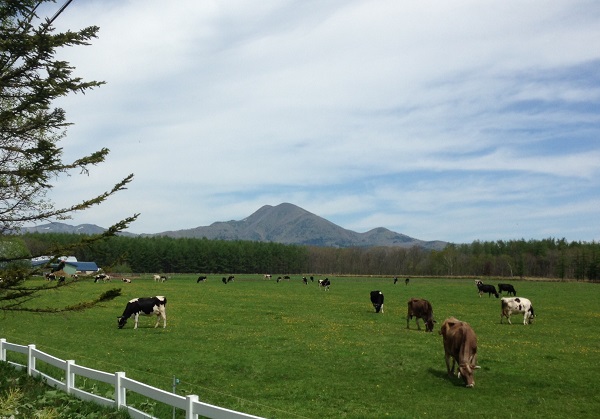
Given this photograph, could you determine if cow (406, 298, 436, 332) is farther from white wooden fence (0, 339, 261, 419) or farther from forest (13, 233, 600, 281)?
forest (13, 233, 600, 281)

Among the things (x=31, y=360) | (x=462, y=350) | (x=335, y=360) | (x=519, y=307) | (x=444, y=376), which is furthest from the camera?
(x=519, y=307)

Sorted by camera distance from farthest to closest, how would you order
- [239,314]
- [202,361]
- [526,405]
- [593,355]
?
[239,314], [593,355], [202,361], [526,405]

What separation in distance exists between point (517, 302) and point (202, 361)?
69.3 feet

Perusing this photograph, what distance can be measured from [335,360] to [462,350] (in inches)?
189

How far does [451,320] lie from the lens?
65.1 ft

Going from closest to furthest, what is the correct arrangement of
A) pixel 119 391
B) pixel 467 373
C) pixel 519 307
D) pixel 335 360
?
pixel 119 391 < pixel 467 373 < pixel 335 360 < pixel 519 307

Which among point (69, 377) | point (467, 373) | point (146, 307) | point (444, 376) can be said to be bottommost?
point (444, 376)

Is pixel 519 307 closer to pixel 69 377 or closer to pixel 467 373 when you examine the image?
pixel 467 373

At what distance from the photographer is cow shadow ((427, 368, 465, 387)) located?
56.0 feet


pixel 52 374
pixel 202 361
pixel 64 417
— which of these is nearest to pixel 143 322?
pixel 202 361

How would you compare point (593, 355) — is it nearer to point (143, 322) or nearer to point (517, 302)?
point (517, 302)

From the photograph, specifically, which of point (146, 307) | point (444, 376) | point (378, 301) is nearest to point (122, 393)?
point (444, 376)

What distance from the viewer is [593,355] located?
21.9 metres

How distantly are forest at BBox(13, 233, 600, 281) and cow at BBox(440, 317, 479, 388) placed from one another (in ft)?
418
